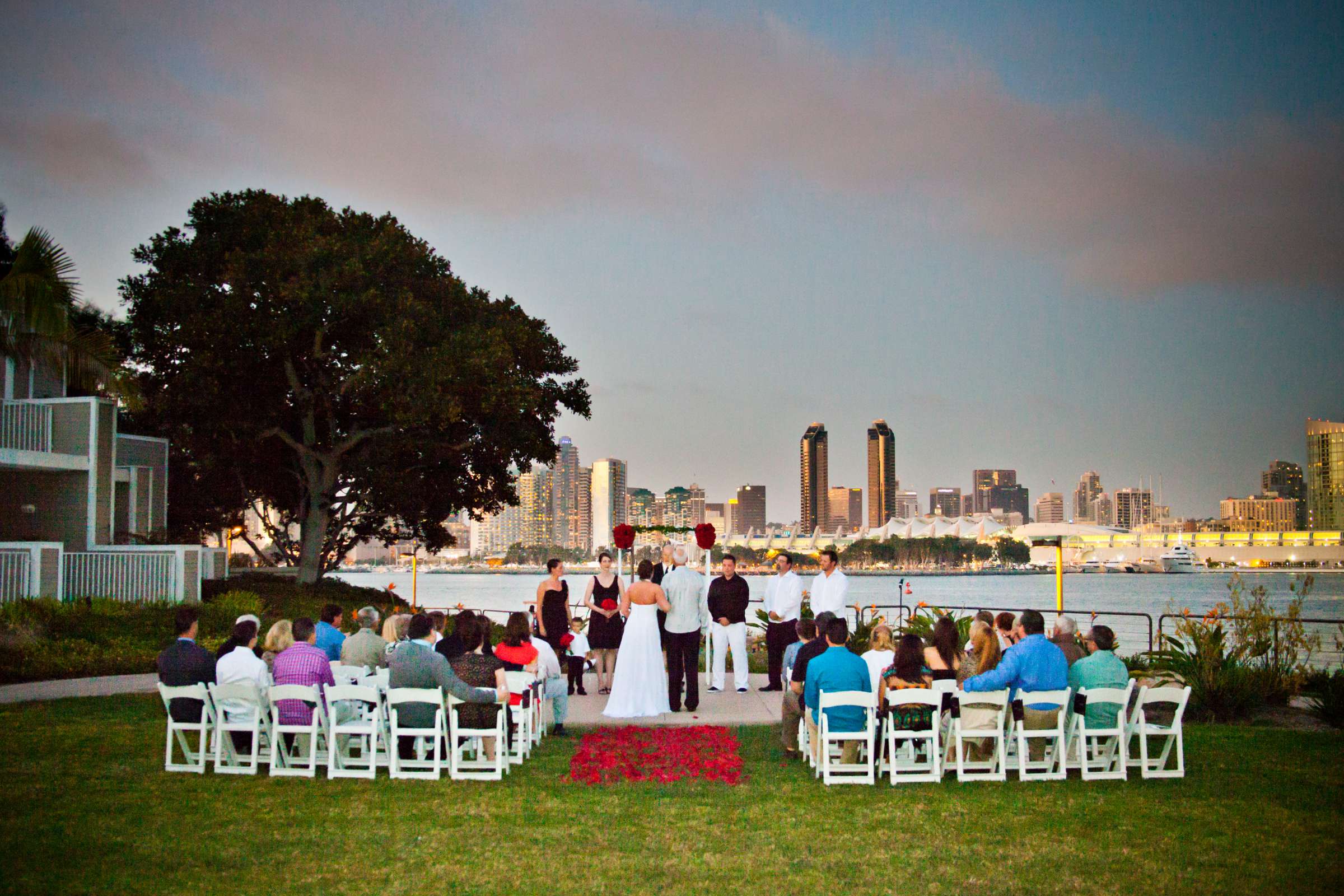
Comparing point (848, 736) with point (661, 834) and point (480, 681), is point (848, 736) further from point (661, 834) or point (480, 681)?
point (480, 681)

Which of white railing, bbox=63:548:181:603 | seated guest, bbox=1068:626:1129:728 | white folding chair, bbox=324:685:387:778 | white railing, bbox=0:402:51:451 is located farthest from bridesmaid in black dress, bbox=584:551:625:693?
white railing, bbox=0:402:51:451

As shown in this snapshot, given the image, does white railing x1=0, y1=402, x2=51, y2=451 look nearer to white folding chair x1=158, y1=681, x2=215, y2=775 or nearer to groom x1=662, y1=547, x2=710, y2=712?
white folding chair x1=158, y1=681, x2=215, y2=775

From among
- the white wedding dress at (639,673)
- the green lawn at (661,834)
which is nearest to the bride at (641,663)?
the white wedding dress at (639,673)

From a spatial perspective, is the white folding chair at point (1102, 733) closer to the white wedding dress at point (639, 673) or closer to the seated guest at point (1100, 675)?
the seated guest at point (1100, 675)

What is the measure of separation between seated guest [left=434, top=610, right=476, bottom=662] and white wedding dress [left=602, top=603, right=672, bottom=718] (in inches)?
119

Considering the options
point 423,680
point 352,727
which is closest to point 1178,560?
point 423,680

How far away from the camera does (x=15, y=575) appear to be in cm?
1883

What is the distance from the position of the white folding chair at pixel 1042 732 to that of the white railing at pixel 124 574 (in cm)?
1709

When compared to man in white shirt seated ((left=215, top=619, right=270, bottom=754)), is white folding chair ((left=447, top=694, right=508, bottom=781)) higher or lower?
lower

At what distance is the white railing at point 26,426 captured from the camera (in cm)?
2053

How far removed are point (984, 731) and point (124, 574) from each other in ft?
58.0

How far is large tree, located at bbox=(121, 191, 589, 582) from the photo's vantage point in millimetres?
24703

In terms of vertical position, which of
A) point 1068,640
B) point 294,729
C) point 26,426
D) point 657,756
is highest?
point 26,426

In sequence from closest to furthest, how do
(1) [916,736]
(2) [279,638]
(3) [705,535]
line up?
(1) [916,736]
(2) [279,638]
(3) [705,535]
